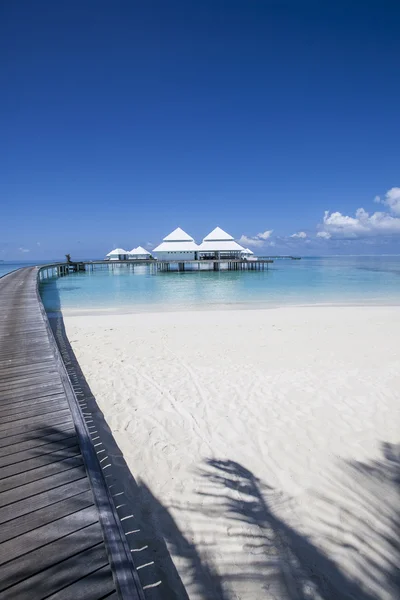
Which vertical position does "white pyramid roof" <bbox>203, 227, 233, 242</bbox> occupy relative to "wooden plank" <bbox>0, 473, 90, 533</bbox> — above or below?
above

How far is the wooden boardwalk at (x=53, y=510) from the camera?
139 cm

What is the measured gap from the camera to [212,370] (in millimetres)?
5453

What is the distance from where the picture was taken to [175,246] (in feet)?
123

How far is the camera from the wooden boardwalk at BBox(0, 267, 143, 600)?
139cm

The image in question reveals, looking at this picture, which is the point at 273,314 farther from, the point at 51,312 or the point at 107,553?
the point at 107,553

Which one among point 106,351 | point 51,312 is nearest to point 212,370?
point 106,351

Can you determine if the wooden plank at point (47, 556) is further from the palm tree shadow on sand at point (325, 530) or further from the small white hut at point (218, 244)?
the small white hut at point (218, 244)

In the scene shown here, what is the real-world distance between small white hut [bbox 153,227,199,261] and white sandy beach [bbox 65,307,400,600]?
30.8 metres

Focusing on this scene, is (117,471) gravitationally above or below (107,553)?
below

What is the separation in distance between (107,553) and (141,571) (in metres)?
0.68

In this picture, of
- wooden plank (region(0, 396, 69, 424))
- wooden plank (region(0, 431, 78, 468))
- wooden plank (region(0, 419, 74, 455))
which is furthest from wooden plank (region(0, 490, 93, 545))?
wooden plank (region(0, 396, 69, 424))

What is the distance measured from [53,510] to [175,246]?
3663 cm

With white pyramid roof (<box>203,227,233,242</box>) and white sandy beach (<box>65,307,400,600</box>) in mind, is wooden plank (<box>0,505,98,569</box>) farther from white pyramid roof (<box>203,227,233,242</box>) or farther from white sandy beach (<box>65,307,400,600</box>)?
white pyramid roof (<box>203,227,233,242</box>)

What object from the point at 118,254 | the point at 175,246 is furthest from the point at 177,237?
the point at 118,254
